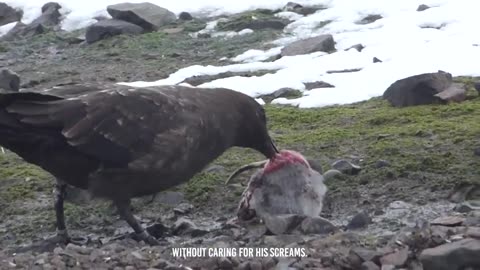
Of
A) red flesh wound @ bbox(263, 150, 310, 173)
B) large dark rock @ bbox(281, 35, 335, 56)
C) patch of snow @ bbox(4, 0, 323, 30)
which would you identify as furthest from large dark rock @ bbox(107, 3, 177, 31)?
red flesh wound @ bbox(263, 150, 310, 173)

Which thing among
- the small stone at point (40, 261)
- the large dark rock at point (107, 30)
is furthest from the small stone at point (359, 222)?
the large dark rock at point (107, 30)

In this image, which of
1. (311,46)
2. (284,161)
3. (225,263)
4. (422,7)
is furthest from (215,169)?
(422,7)

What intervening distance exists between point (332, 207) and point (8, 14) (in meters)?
9.39

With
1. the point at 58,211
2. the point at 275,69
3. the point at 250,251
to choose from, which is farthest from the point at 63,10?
the point at 250,251

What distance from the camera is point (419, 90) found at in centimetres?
1095

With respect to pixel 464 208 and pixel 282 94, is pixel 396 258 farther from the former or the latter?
pixel 282 94

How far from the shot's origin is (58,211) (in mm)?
8781

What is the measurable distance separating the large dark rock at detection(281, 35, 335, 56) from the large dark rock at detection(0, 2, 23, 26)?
471 cm

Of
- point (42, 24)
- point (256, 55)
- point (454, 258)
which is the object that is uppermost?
point (454, 258)

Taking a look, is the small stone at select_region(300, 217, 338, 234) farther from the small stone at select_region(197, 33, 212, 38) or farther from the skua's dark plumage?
the small stone at select_region(197, 33, 212, 38)

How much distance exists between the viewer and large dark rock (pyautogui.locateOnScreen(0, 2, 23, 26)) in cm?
1714

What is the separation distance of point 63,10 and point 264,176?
30.1 ft

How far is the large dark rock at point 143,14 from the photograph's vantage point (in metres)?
15.9

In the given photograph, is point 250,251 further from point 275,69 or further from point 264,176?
point 275,69
